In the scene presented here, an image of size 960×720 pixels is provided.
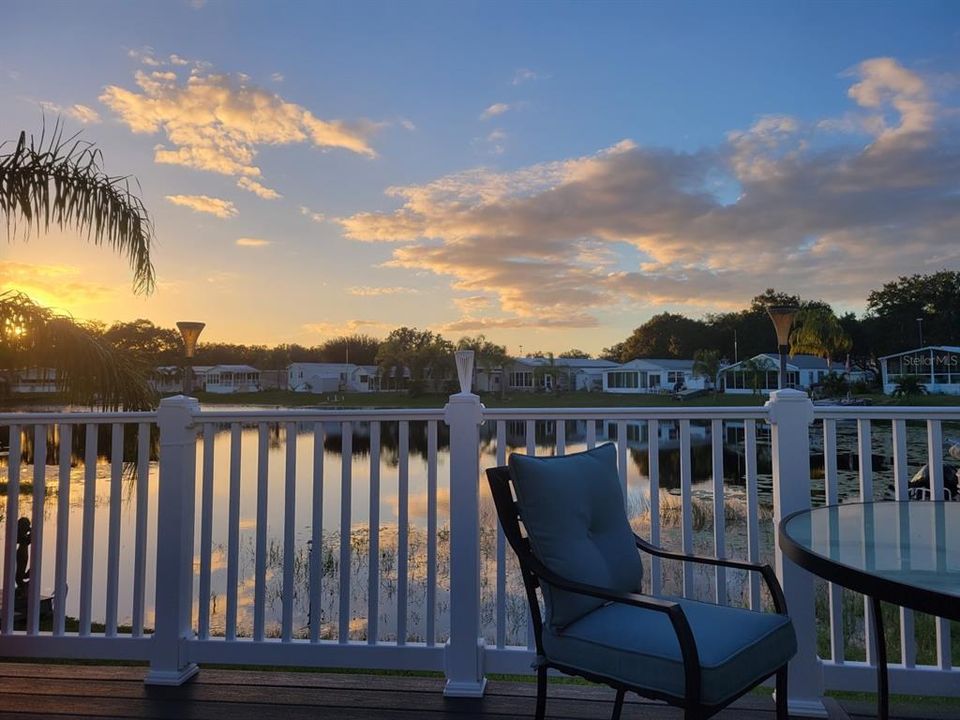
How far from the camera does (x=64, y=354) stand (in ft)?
12.4

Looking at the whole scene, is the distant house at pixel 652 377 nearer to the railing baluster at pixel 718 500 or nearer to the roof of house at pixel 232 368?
the roof of house at pixel 232 368

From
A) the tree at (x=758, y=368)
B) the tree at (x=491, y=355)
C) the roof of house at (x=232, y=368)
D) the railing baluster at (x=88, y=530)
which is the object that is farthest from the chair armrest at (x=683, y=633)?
the tree at (x=491, y=355)

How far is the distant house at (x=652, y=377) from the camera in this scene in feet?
101

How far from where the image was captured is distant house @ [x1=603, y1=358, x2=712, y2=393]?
30.7 m

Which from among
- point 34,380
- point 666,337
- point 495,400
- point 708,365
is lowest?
point 495,400

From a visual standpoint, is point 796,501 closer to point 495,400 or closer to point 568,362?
point 495,400

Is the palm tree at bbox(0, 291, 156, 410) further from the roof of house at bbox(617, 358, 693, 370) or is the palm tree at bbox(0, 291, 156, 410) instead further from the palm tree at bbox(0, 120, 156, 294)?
the roof of house at bbox(617, 358, 693, 370)

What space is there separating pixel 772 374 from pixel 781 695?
Result: 23348 millimetres

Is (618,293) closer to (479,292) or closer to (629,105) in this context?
(479,292)

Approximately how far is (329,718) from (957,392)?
866 inches

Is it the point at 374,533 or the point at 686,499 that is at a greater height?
the point at 686,499

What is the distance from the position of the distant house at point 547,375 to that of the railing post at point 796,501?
2473cm

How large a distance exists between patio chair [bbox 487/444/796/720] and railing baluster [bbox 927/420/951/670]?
3.27ft

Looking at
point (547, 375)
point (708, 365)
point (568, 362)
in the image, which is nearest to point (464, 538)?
point (708, 365)
